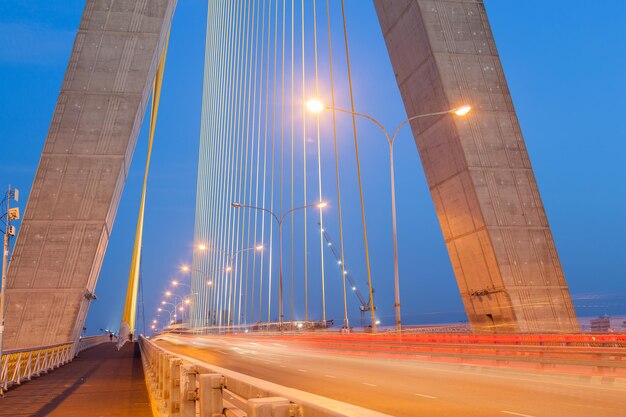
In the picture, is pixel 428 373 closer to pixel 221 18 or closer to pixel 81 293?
pixel 81 293

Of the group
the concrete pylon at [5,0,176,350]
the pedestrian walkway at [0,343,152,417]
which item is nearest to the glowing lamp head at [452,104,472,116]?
the concrete pylon at [5,0,176,350]

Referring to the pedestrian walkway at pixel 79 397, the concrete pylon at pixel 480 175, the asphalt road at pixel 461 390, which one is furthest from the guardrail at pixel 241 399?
the concrete pylon at pixel 480 175

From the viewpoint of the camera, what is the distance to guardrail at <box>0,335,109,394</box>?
623 inches

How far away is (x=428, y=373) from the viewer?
16516 mm

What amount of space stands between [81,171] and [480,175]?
15.6 metres

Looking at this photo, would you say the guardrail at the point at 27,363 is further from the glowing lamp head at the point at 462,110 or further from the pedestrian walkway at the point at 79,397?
the glowing lamp head at the point at 462,110

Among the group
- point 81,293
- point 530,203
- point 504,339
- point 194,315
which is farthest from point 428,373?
point 194,315

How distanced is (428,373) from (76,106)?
710 inches

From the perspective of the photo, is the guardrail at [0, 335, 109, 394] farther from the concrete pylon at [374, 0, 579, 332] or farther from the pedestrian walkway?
the concrete pylon at [374, 0, 579, 332]

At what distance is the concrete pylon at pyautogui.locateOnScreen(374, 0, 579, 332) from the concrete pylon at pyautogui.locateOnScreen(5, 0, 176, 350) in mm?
11480

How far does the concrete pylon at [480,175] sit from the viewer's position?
22281 millimetres

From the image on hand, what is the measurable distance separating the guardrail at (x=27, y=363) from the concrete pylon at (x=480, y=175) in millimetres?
15285

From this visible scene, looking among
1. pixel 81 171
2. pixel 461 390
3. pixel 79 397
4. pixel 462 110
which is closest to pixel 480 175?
pixel 462 110

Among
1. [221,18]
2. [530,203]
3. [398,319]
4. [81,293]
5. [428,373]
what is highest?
[221,18]
